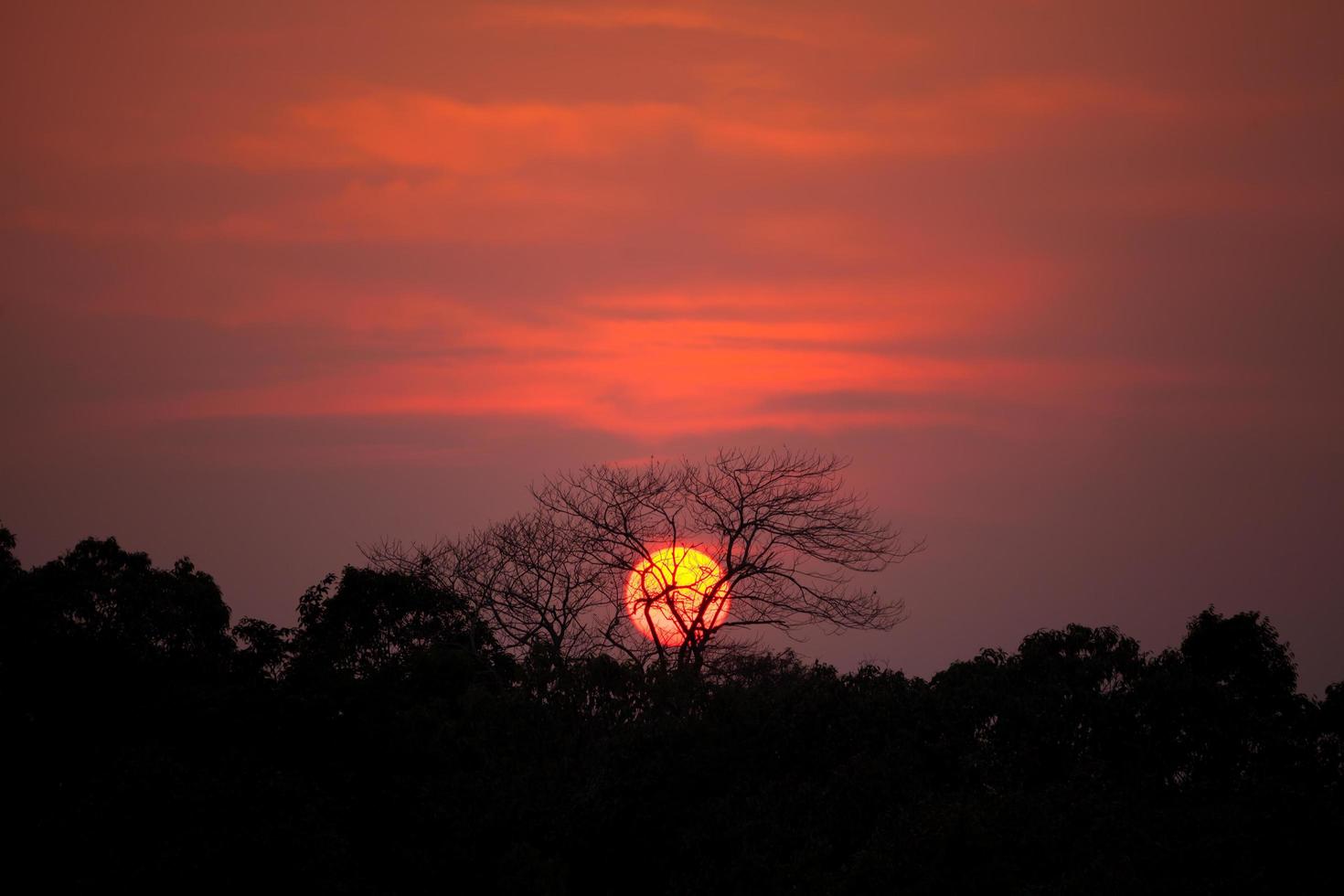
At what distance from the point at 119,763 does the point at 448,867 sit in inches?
180

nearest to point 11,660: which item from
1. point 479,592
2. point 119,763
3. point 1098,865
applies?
point 119,763

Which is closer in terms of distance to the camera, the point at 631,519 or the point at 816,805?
the point at 816,805

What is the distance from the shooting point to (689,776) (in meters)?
19.8

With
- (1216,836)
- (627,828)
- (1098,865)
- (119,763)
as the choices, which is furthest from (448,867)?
(1216,836)

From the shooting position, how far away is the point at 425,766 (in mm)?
22141

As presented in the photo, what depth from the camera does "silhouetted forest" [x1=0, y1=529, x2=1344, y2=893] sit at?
16.4 m

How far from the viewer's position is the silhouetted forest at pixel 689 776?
53.9 ft

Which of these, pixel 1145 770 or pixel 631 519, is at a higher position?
pixel 631 519

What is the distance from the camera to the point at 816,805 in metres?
18.6

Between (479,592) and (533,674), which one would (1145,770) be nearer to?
(533,674)

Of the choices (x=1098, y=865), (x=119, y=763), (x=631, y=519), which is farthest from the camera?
(x=631, y=519)

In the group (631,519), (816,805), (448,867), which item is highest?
(631,519)

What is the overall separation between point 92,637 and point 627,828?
1204 centimetres

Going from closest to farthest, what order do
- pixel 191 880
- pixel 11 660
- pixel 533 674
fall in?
pixel 191 880 → pixel 533 674 → pixel 11 660
